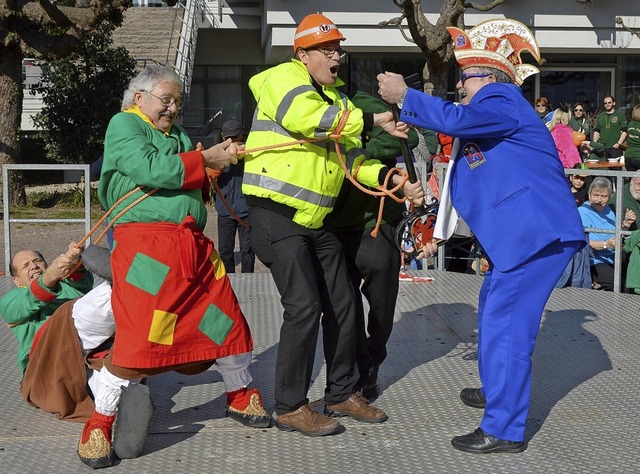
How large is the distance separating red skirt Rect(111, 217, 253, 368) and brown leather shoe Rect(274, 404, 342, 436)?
1.51 ft

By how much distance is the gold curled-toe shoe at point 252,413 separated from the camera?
474 centimetres

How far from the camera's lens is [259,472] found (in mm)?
4164

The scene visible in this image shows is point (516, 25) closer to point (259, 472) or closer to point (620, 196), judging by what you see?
point (259, 472)

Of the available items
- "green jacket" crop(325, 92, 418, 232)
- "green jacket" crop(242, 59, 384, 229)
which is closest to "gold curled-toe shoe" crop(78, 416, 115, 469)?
"green jacket" crop(242, 59, 384, 229)

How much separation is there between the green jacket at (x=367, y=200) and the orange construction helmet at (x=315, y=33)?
57 centimetres

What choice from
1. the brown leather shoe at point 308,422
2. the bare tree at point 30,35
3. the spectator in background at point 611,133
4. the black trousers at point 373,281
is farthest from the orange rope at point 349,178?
the bare tree at point 30,35

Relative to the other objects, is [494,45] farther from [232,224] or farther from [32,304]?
[232,224]

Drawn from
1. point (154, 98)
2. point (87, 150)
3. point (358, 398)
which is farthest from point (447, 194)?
point (87, 150)

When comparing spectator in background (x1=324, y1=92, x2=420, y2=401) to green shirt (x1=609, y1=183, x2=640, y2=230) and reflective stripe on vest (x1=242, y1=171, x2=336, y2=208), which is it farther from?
green shirt (x1=609, y1=183, x2=640, y2=230)

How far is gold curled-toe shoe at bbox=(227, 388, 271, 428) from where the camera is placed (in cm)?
474

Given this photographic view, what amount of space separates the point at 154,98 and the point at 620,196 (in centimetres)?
501

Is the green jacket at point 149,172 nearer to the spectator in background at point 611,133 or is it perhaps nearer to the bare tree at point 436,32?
the bare tree at point 436,32

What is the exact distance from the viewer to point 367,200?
502 centimetres

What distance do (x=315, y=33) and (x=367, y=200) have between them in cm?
95
